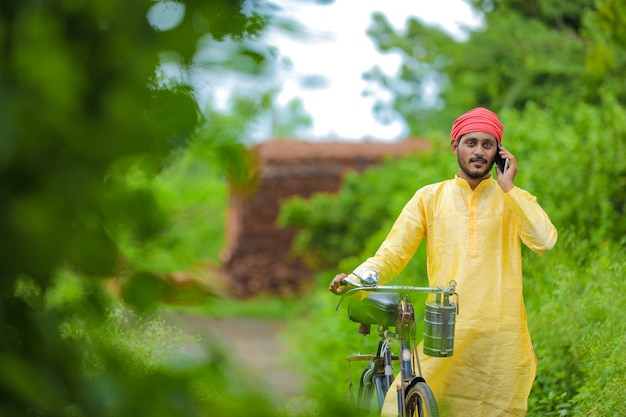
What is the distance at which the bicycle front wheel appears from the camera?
3.32 metres

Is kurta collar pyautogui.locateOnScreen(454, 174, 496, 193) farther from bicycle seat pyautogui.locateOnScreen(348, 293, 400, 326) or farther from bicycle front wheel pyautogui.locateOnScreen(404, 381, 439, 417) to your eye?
bicycle front wheel pyautogui.locateOnScreen(404, 381, 439, 417)

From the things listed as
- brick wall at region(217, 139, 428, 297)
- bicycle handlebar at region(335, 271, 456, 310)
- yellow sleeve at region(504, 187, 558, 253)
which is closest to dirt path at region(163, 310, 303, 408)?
brick wall at region(217, 139, 428, 297)

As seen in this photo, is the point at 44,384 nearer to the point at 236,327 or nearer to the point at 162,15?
the point at 162,15

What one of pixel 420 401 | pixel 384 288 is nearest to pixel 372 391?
pixel 420 401

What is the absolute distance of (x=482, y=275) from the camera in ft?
12.2

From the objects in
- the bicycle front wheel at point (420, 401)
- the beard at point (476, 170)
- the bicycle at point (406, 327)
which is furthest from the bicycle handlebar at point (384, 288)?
the beard at point (476, 170)

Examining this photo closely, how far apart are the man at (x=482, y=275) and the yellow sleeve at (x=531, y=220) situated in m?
0.07

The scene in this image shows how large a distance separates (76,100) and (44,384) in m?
0.30

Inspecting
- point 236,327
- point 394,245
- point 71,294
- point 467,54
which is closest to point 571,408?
point 394,245

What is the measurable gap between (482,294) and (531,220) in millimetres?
353

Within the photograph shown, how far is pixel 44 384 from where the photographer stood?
3.44 feet

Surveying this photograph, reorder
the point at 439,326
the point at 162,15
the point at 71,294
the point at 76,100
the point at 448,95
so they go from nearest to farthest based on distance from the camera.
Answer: the point at 76,100 < the point at 162,15 < the point at 71,294 < the point at 439,326 < the point at 448,95

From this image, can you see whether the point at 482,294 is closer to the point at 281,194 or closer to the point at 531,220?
the point at 531,220

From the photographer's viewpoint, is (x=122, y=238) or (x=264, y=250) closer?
(x=122, y=238)
